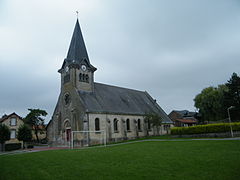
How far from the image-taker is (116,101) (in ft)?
114

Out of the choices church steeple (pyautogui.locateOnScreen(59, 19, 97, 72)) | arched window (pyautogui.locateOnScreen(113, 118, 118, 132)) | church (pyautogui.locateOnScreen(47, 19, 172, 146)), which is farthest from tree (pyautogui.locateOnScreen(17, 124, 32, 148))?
arched window (pyautogui.locateOnScreen(113, 118, 118, 132))

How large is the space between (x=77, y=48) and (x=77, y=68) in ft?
13.0

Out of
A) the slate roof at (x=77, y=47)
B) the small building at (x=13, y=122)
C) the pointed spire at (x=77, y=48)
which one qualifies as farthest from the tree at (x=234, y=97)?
the small building at (x=13, y=122)

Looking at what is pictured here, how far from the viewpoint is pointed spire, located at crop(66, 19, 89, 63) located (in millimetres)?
32094

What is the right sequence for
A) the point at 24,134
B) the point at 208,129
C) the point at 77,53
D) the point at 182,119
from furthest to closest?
the point at 182,119
the point at 77,53
the point at 24,134
the point at 208,129

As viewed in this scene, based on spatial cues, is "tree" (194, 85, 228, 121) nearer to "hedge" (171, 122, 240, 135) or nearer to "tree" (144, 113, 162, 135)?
"tree" (144, 113, 162, 135)

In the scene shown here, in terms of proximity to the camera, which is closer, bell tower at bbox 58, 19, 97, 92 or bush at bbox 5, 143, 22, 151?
bush at bbox 5, 143, 22, 151

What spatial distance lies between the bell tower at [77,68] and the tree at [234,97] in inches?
980

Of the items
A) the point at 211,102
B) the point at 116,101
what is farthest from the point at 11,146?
the point at 211,102

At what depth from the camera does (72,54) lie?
32.3 metres

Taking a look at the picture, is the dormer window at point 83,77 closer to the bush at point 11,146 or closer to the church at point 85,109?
the church at point 85,109

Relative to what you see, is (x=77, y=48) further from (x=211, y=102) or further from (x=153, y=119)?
(x=211, y=102)

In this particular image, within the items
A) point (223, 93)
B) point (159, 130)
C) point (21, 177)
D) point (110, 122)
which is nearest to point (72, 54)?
point (110, 122)

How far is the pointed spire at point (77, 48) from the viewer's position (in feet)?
105
